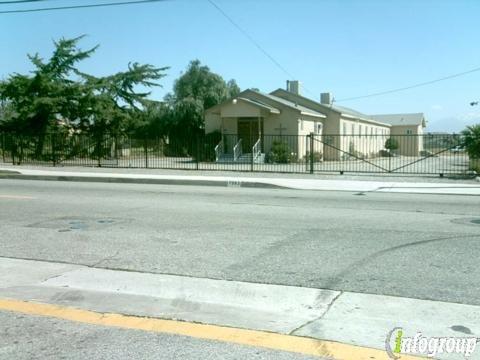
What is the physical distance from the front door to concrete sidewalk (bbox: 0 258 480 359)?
29.3 m

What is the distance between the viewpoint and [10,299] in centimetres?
546

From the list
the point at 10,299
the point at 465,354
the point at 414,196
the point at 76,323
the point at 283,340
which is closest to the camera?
the point at 465,354

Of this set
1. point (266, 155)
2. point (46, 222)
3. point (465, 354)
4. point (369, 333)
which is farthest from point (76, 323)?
point (266, 155)

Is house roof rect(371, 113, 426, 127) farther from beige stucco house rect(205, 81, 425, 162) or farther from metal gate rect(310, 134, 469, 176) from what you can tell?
beige stucco house rect(205, 81, 425, 162)

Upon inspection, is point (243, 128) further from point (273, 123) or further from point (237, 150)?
point (237, 150)

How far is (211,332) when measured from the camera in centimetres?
454

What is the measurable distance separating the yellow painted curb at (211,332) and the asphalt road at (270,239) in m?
1.52

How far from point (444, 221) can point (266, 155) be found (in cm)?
2377

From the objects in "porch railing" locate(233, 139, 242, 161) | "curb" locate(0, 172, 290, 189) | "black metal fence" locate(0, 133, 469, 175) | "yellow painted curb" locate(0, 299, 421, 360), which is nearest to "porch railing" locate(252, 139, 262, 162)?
"black metal fence" locate(0, 133, 469, 175)

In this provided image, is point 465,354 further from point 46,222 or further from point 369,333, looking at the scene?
point 46,222

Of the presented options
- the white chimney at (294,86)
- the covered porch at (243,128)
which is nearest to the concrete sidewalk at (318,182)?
the covered porch at (243,128)

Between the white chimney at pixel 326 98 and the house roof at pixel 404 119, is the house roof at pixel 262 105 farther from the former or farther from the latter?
the house roof at pixel 404 119

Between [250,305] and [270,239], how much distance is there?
3092 mm

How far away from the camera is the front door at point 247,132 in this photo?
35531 mm
